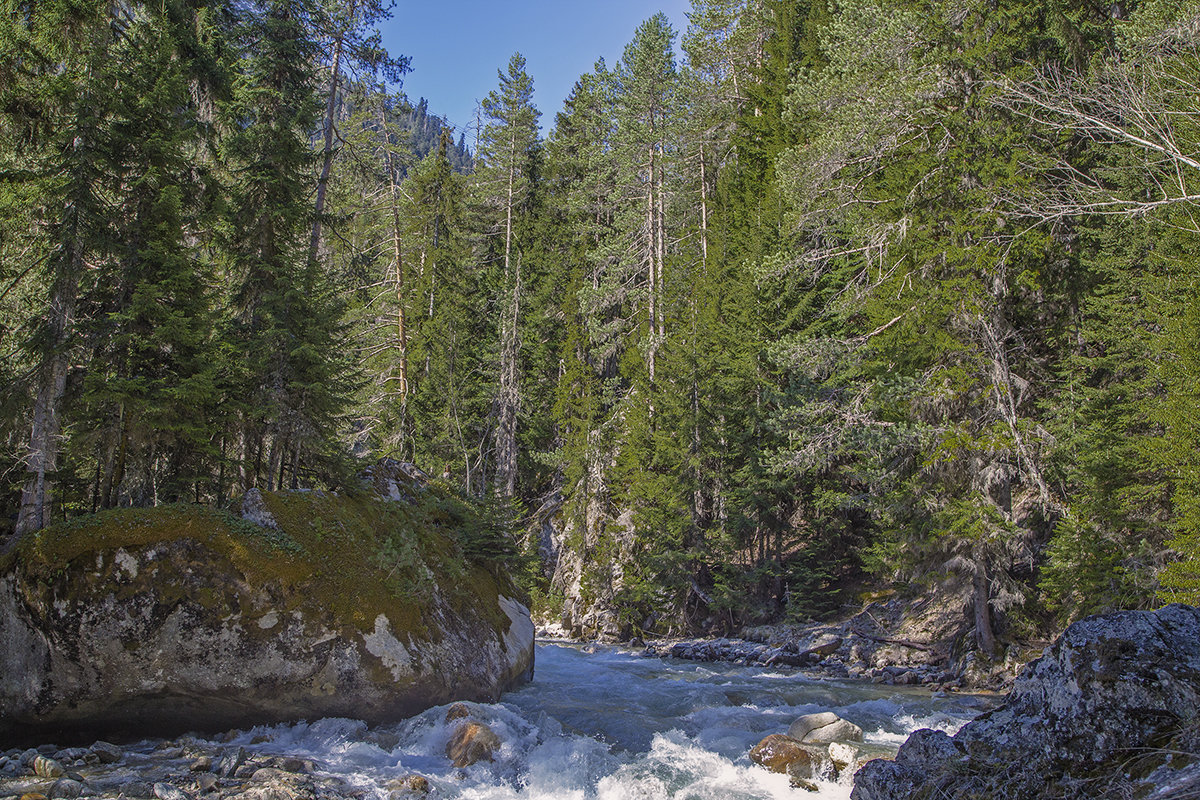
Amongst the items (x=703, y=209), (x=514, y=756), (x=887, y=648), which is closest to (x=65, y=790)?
(x=514, y=756)

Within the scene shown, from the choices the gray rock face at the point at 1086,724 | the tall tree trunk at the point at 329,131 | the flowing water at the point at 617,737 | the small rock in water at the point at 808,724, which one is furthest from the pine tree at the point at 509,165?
the gray rock face at the point at 1086,724

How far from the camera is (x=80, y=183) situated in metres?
9.58

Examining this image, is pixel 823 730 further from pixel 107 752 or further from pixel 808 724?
pixel 107 752

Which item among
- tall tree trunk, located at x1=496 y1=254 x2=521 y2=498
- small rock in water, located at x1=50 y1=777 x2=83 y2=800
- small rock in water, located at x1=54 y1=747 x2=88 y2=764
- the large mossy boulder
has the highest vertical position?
tall tree trunk, located at x1=496 y1=254 x2=521 y2=498

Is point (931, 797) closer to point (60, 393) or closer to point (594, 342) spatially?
point (60, 393)

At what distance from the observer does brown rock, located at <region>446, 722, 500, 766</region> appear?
818 centimetres

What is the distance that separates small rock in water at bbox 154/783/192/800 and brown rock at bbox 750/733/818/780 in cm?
655

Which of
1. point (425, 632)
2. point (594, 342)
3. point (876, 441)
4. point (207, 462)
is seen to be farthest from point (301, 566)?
point (594, 342)

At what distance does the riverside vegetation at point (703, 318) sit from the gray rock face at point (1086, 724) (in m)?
7.64

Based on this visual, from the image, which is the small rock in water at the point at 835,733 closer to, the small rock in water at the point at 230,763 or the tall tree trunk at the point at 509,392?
the small rock in water at the point at 230,763

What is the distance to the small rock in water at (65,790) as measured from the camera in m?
6.02

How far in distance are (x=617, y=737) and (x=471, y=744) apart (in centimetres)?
273

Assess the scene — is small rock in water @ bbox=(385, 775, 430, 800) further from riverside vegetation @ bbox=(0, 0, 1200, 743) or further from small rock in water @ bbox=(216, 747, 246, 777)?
riverside vegetation @ bbox=(0, 0, 1200, 743)

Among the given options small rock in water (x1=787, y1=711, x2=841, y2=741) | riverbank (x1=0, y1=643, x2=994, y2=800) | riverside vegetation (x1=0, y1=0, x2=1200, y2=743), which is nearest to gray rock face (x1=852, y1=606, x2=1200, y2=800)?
riverbank (x1=0, y1=643, x2=994, y2=800)
